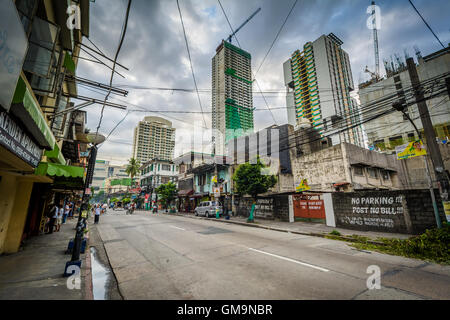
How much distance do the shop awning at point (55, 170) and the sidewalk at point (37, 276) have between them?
9.01 feet

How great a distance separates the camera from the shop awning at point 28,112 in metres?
3.35

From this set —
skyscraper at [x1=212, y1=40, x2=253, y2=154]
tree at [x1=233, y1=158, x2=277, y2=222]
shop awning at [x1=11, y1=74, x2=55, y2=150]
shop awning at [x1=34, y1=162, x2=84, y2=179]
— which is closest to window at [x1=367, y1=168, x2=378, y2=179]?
tree at [x1=233, y1=158, x2=277, y2=222]

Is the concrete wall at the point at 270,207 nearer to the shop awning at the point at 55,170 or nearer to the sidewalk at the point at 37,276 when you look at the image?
the sidewalk at the point at 37,276

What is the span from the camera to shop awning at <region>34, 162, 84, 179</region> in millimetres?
5855

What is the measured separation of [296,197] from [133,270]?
50.1 feet

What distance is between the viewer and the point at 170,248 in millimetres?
7793

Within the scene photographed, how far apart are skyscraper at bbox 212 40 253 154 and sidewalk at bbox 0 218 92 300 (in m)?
13.3

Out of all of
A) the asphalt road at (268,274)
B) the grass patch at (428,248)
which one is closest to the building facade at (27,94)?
the asphalt road at (268,274)

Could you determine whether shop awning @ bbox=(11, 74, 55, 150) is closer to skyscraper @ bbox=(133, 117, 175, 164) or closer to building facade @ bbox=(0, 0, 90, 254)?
building facade @ bbox=(0, 0, 90, 254)

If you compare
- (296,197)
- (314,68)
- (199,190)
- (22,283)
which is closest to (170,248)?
(22,283)

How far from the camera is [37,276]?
499 centimetres

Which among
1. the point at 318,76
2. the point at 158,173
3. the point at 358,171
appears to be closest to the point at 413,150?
the point at 358,171

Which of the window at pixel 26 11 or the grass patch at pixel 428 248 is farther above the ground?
the window at pixel 26 11
